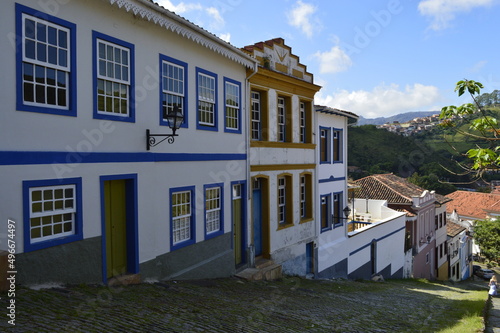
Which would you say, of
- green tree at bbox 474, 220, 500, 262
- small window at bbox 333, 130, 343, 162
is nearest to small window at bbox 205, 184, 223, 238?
small window at bbox 333, 130, 343, 162

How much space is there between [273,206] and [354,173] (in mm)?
51131

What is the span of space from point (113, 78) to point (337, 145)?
12.8 metres

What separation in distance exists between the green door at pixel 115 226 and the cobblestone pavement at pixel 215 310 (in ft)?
1.93

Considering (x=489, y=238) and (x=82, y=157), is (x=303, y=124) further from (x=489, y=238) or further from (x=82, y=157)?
(x=489, y=238)

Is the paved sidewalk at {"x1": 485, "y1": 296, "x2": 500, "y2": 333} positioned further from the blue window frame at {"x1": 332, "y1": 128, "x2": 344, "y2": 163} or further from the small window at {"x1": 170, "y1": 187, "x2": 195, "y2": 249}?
the blue window frame at {"x1": 332, "y1": 128, "x2": 344, "y2": 163}

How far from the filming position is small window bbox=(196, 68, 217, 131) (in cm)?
1119

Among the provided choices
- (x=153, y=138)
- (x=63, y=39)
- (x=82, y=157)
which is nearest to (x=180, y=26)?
(x=153, y=138)

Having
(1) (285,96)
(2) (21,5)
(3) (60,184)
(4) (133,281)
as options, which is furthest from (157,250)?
(1) (285,96)

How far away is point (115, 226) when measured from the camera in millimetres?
8875

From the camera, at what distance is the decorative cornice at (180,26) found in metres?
8.27

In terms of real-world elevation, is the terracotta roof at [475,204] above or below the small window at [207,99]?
below

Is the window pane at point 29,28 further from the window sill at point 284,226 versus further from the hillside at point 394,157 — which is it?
the hillside at point 394,157

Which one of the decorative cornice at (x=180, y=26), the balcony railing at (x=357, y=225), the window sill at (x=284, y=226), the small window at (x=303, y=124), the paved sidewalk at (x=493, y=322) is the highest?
the decorative cornice at (x=180, y=26)

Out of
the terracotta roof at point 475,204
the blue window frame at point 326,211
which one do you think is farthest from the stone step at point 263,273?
the terracotta roof at point 475,204
